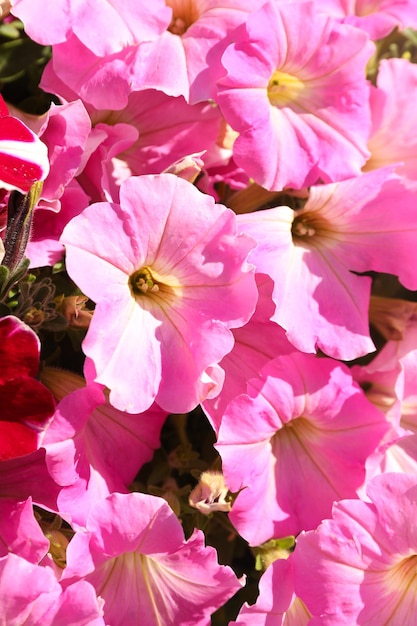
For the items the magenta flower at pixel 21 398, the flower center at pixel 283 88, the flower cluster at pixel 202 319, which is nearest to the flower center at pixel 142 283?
the flower cluster at pixel 202 319

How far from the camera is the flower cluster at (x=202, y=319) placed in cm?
67

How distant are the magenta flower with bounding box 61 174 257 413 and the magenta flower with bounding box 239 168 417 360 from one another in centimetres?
5

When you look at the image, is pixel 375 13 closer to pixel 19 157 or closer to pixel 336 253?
pixel 336 253

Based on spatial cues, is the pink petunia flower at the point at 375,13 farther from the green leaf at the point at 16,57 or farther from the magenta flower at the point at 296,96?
the green leaf at the point at 16,57

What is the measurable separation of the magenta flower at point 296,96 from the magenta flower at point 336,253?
28 millimetres

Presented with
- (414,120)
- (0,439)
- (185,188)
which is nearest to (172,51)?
(185,188)

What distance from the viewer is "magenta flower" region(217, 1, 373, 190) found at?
0.74m

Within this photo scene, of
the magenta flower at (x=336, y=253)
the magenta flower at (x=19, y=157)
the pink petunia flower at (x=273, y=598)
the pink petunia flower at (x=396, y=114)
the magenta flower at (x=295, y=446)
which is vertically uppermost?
the magenta flower at (x=19, y=157)

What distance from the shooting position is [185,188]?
68 centimetres

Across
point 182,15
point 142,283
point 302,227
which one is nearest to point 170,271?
point 142,283

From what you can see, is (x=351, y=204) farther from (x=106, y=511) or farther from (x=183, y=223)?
(x=106, y=511)

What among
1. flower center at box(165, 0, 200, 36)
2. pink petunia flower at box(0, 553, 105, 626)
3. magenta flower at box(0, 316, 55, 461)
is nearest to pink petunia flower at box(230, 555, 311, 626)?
pink petunia flower at box(0, 553, 105, 626)

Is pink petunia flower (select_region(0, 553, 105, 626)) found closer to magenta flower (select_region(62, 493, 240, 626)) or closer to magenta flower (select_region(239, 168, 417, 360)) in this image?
magenta flower (select_region(62, 493, 240, 626))

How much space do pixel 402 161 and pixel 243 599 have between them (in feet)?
1.60
